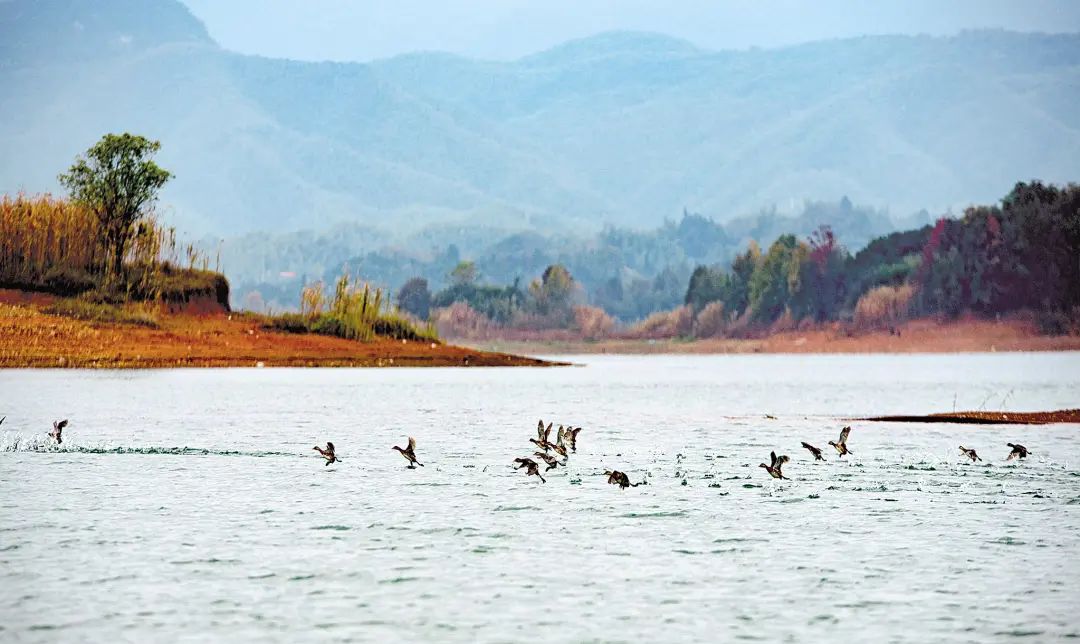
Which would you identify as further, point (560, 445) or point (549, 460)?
point (560, 445)

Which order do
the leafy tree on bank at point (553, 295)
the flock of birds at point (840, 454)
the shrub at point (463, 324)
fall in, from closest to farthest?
the flock of birds at point (840, 454) → the shrub at point (463, 324) → the leafy tree on bank at point (553, 295)

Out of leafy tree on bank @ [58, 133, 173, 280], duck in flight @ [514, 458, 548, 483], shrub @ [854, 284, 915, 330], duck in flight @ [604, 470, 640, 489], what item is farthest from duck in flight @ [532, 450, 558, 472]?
shrub @ [854, 284, 915, 330]

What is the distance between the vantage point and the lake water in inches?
467

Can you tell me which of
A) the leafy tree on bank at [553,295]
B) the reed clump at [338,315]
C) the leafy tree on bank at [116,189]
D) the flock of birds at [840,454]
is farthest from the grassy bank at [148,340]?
the leafy tree on bank at [553,295]

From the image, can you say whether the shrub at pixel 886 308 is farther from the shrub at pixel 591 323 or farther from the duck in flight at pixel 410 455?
the duck in flight at pixel 410 455

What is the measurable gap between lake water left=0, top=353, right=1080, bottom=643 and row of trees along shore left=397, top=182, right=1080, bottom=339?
92.2 metres

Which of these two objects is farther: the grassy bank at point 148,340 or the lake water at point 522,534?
the grassy bank at point 148,340

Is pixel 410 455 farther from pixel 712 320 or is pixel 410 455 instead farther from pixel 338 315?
pixel 712 320

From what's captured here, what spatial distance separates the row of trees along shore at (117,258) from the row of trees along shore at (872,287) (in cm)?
7069

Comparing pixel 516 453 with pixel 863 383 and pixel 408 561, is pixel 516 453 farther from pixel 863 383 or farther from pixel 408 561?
Result: pixel 863 383

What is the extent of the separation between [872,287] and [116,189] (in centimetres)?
9803

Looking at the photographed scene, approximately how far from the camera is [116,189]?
62.6m

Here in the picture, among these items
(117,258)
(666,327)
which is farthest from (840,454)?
(666,327)

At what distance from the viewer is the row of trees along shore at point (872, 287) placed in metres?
118
